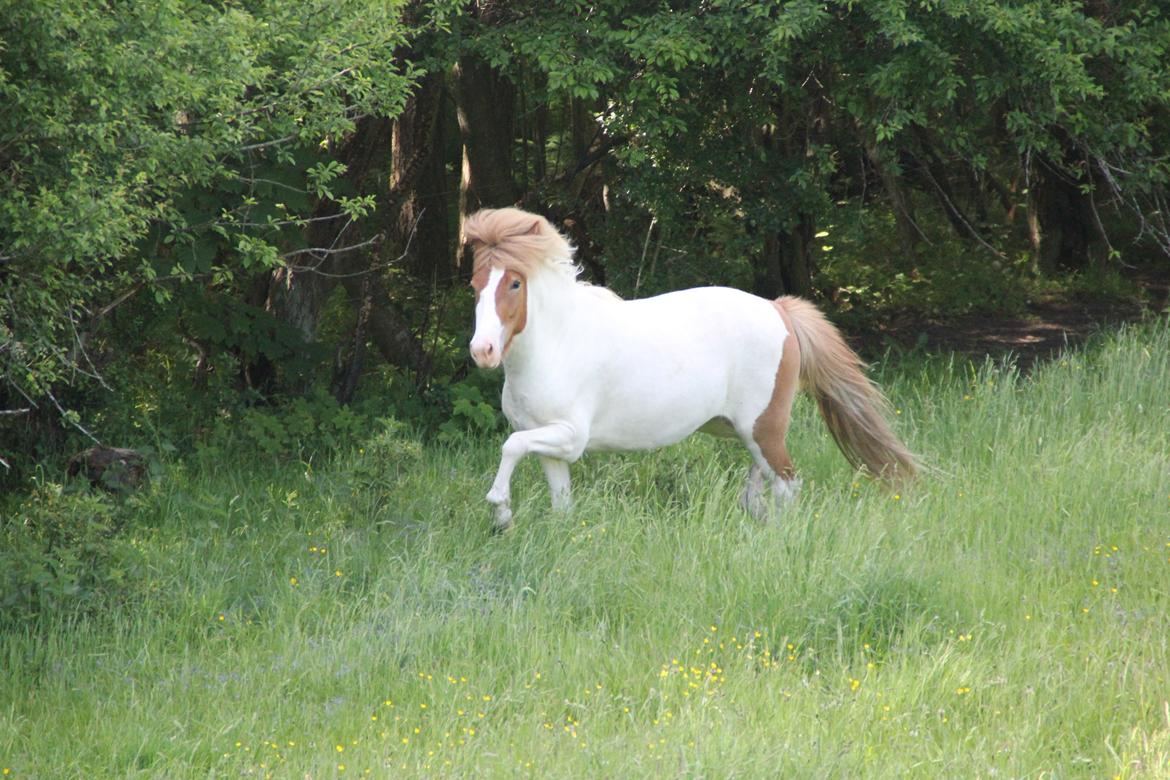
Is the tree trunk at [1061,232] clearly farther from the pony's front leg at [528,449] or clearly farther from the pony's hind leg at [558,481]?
the pony's front leg at [528,449]

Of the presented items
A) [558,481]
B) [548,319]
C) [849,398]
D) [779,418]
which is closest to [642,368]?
[548,319]

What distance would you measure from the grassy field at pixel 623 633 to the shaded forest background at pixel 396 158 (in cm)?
115

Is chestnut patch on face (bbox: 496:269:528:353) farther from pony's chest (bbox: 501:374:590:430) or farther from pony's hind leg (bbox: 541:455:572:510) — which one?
pony's hind leg (bbox: 541:455:572:510)

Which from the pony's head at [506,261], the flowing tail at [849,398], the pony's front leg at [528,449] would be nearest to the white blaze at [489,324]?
the pony's head at [506,261]

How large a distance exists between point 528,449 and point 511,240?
1009 mm

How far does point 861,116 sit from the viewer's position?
8.77 metres

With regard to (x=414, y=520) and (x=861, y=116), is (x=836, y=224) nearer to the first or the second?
(x=861, y=116)

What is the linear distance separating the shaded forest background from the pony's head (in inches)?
39.8

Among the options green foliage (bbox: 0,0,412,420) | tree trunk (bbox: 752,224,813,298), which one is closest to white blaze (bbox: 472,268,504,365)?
green foliage (bbox: 0,0,412,420)

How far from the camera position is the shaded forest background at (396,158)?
5.09 meters

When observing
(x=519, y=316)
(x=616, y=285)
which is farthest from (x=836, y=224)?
(x=519, y=316)

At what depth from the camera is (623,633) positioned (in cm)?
524

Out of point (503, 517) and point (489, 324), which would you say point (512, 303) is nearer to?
point (489, 324)

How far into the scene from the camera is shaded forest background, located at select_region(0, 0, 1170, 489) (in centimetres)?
509
